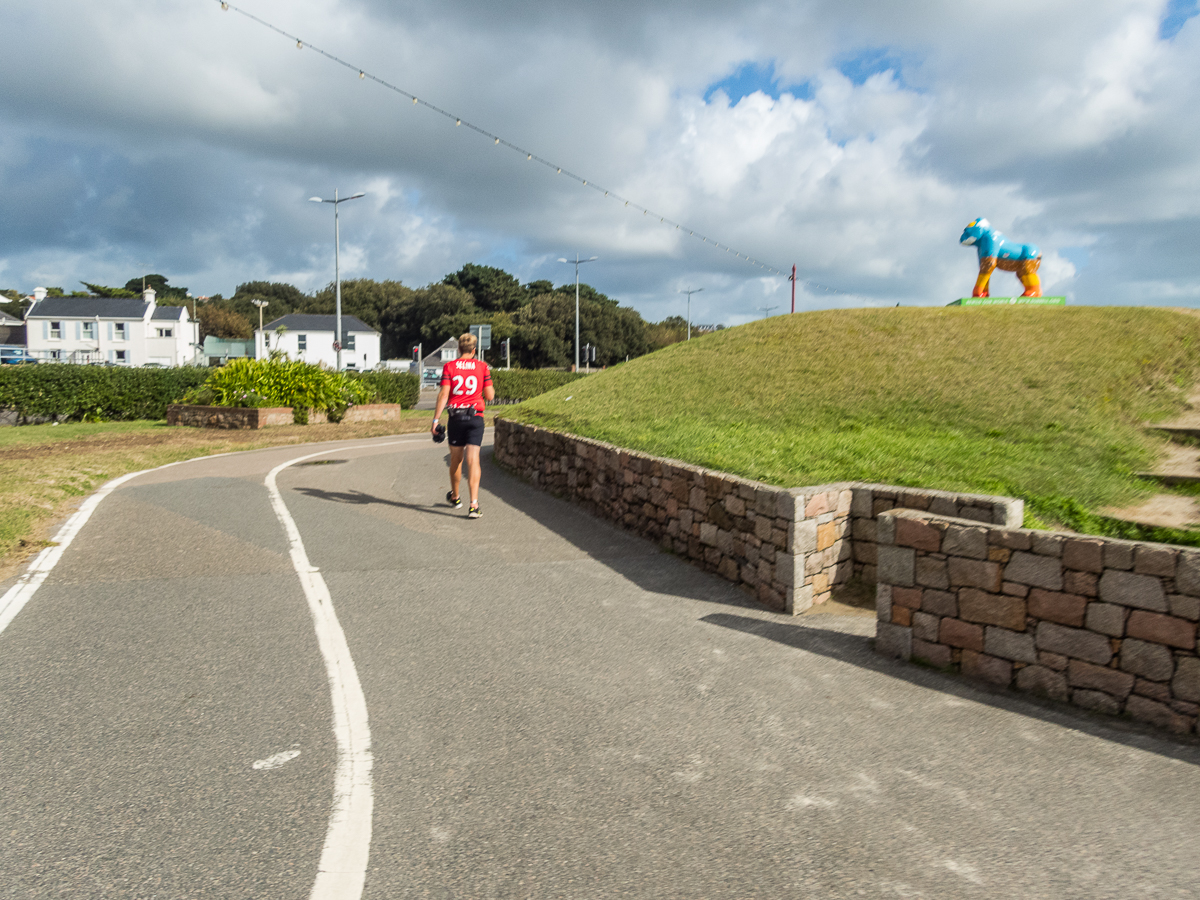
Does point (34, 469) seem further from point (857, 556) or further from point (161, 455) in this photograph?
point (857, 556)

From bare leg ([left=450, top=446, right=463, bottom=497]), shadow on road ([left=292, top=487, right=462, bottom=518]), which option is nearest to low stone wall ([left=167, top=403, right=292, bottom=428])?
shadow on road ([left=292, top=487, right=462, bottom=518])

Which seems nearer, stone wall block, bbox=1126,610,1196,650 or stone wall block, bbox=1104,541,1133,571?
stone wall block, bbox=1126,610,1196,650

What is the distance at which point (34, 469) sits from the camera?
39.5 ft

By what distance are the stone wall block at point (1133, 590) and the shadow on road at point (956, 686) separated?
61 centimetres

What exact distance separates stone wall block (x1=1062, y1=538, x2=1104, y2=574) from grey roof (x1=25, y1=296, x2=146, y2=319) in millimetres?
78646

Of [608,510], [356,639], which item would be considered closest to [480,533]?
[608,510]

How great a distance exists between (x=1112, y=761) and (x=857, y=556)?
2942 millimetres

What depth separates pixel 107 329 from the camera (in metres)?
68.6

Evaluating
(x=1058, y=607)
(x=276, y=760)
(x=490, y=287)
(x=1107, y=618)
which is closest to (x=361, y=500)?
(x=276, y=760)

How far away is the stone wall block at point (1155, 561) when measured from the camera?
3.89 m

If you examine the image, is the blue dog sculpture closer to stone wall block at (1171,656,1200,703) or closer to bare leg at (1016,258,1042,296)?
bare leg at (1016,258,1042,296)

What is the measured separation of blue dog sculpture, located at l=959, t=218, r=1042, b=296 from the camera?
18.4 metres

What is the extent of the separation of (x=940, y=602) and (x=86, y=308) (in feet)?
264

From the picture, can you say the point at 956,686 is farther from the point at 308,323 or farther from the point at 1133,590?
the point at 308,323
